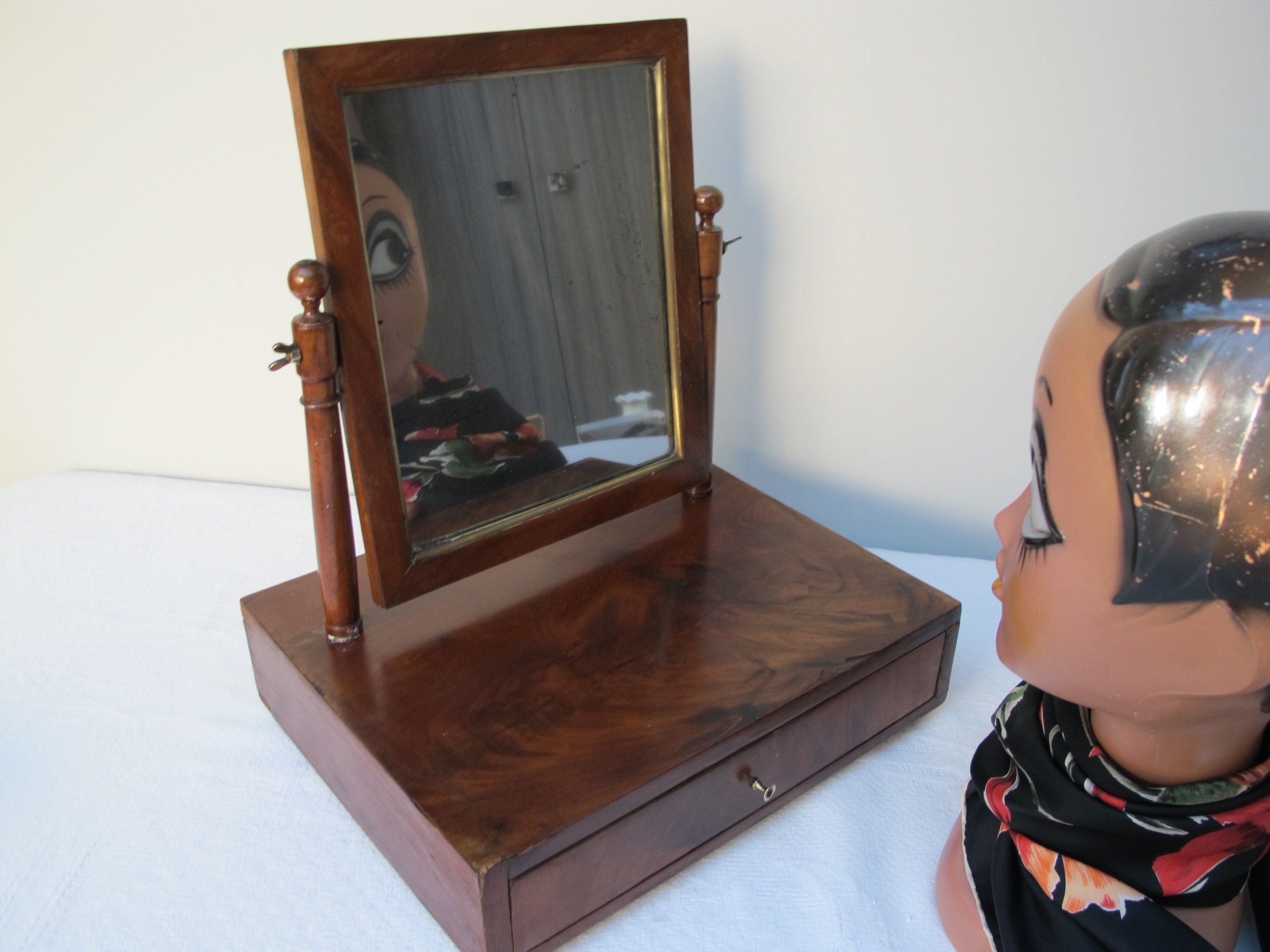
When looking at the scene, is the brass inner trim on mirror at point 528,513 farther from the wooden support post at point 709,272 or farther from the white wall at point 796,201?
the white wall at point 796,201

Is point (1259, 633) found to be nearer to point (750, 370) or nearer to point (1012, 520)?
point (1012, 520)

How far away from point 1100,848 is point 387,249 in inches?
26.4

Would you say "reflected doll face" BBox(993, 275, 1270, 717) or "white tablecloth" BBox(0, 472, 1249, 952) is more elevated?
"reflected doll face" BBox(993, 275, 1270, 717)

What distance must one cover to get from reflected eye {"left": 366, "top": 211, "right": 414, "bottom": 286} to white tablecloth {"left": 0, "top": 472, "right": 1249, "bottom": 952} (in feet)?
1.54

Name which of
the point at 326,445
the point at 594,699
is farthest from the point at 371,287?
the point at 594,699

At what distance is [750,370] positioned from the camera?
125cm

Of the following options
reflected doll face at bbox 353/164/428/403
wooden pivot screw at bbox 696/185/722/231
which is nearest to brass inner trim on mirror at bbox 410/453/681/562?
reflected doll face at bbox 353/164/428/403

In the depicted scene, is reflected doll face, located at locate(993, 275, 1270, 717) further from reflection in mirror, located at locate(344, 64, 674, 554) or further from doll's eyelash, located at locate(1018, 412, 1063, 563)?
reflection in mirror, located at locate(344, 64, 674, 554)

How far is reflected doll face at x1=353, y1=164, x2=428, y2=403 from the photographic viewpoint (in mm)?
732

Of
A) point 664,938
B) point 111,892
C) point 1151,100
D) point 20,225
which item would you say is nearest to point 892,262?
point 1151,100

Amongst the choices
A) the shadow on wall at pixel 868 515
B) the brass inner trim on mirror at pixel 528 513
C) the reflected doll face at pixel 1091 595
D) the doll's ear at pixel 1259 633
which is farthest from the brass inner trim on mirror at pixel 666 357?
the doll's ear at pixel 1259 633

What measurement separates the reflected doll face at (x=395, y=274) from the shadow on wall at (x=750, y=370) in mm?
469

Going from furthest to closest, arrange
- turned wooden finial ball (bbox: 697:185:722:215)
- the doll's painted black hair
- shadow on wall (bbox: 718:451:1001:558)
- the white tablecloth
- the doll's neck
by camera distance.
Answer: shadow on wall (bbox: 718:451:1001:558) < turned wooden finial ball (bbox: 697:185:722:215) < the white tablecloth < the doll's neck < the doll's painted black hair

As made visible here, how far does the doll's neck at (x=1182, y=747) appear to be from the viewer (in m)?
0.67
